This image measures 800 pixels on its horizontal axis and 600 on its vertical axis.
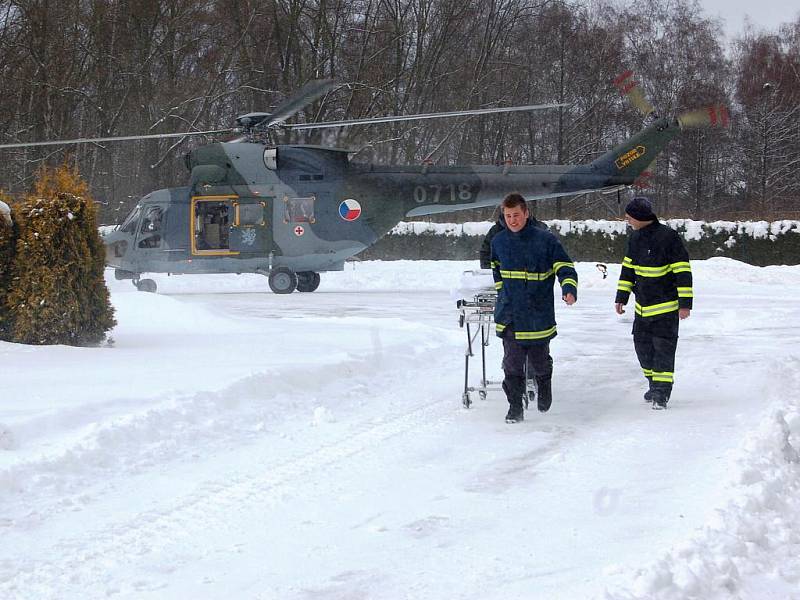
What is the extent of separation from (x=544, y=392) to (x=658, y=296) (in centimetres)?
124

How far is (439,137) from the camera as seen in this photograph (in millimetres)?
41125

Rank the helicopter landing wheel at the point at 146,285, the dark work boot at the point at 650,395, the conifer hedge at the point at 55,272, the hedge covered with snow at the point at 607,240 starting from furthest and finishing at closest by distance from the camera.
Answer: the hedge covered with snow at the point at 607,240
the helicopter landing wheel at the point at 146,285
the conifer hedge at the point at 55,272
the dark work boot at the point at 650,395

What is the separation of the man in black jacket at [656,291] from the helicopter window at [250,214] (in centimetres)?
1237

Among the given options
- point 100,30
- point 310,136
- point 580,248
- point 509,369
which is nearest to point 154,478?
point 509,369

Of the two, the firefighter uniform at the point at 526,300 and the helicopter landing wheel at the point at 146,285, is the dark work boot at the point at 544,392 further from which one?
the helicopter landing wheel at the point at 146,285

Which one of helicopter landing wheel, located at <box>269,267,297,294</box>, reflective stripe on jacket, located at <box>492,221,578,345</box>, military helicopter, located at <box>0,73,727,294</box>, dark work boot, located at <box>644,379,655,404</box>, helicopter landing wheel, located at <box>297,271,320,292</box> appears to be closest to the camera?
reflective stripe on jacket, located at <box>492,221,578,345</box>

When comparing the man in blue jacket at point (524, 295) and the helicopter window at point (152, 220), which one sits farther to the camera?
the helicopter window at point (152, 220)

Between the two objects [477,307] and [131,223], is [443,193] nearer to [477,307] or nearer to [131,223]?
[131,223]

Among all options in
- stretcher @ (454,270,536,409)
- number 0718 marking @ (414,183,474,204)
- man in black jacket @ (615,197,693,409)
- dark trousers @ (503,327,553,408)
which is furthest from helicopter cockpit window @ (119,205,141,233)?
dark trousers @ (503,327,553,408)

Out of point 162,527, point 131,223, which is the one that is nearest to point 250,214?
point 131,223

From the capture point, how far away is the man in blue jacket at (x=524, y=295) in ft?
22.6

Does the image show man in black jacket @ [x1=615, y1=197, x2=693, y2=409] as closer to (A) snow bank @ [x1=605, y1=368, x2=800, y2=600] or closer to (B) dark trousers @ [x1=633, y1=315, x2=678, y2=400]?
(B) dark trousers @ [x1=633, y1=315, x2=678, y2=400]

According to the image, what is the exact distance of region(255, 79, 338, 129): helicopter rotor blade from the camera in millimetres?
14266

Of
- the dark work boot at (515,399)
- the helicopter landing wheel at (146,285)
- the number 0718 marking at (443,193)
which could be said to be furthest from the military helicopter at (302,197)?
the dark work boot at (515,399)
